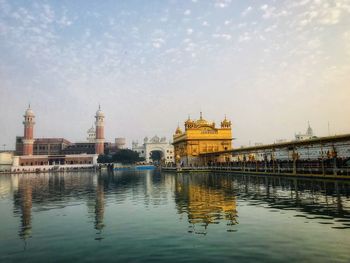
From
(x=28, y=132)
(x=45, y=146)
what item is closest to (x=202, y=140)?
(x=28, y=132)

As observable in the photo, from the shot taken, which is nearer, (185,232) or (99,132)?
(185,232)

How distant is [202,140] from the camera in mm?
72188

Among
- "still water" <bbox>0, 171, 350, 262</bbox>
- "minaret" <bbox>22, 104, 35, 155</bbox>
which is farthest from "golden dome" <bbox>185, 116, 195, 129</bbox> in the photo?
"minaret" <bbox>22, 104, 35, 155</bbox>

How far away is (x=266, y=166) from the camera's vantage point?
4228cm

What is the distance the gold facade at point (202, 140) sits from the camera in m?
71.5

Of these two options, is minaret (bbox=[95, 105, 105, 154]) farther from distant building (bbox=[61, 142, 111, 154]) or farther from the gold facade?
the gold facade

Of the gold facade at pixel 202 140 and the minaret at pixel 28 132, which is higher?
the minaret at pixel 28 132

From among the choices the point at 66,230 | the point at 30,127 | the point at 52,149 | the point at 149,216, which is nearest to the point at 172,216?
the point at 149,216

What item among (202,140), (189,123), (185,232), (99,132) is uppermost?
(99,132)

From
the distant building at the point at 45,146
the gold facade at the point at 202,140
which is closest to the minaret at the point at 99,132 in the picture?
the distant building at the point at 45,146

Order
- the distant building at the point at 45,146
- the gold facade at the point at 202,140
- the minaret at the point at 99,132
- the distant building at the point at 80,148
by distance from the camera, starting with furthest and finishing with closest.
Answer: the distant building at the point at 80,148 → the distant building at the point at 45,146 → the minaret at the point at 99,132 → the gold facade at the point at 202,140

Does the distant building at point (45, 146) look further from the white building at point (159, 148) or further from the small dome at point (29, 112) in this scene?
the white building at point (159, 148)

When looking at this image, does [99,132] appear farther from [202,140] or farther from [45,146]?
[202,140]

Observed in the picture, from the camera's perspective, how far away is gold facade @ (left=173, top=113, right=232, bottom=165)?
71500 millimetres
